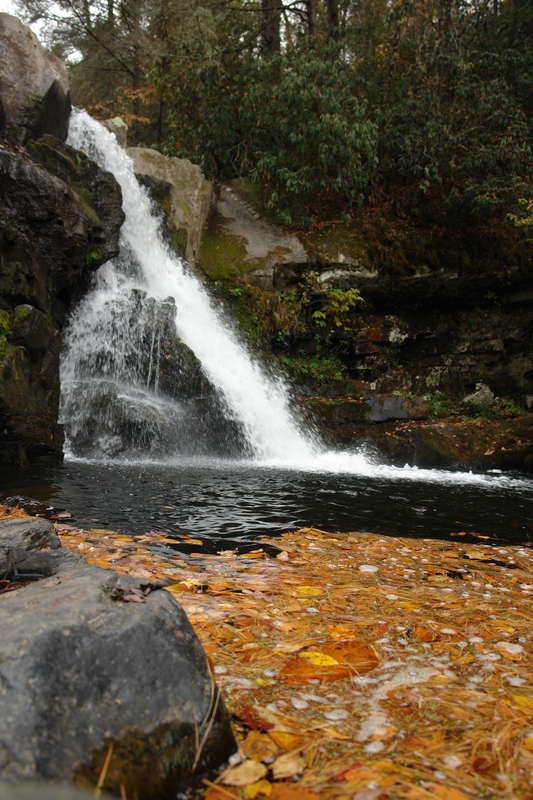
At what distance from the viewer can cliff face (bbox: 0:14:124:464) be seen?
264 inches

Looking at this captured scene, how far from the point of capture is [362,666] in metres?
1.90

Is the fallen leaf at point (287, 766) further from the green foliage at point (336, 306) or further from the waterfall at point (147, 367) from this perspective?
the green foliage at point (336, 306)

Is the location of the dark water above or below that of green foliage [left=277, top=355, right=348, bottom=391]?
below

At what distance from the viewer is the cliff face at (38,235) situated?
6695 millimetres

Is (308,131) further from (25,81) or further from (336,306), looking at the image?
(25,81)

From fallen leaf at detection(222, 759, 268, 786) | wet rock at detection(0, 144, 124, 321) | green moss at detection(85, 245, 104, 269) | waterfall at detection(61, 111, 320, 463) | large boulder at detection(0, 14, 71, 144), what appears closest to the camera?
fallen leaf at detection(222, 759, 268, 786)

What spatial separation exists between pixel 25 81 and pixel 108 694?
1140cm

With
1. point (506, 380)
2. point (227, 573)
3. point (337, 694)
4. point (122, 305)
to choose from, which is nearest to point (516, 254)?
point (506, 380)

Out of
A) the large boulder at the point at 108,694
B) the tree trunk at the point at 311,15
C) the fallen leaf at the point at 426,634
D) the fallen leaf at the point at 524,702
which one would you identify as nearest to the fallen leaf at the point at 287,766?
the large boulder at the point at 108,694

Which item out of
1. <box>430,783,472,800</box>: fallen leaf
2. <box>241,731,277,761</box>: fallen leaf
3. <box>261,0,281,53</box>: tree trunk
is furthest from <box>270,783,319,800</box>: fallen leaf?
<box>261,0,281,53</box>: tree trunk

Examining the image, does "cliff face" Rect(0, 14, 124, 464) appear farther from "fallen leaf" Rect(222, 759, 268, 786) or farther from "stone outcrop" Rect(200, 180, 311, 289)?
"fallen leaf" Rect(222, 759, 268, 786)

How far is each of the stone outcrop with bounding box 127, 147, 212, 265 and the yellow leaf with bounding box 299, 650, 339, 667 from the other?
1092cm

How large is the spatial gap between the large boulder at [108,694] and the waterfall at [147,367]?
6.55 m

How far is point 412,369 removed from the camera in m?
13.0
